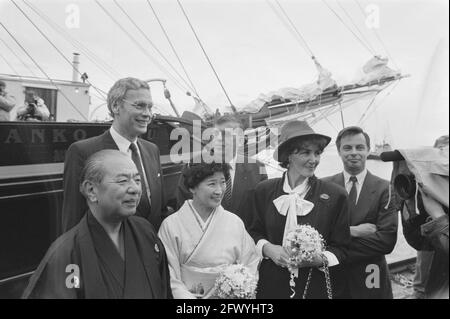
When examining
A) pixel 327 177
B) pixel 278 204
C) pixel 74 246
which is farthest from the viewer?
pixel 327 177

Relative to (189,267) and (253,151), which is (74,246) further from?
(253,151)

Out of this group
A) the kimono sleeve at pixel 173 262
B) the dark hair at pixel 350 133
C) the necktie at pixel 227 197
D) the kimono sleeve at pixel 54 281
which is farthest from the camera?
the necktie at pixel 227 197

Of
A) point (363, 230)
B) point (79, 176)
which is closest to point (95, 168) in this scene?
point (79, 176)

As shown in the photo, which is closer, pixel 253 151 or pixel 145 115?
pixel 145 115

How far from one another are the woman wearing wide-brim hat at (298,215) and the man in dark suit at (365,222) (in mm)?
122

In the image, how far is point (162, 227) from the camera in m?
1.85

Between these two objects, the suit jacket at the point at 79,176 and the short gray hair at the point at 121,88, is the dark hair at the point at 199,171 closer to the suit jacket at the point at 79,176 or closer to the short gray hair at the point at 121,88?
the suit jacket at the point at 79,176

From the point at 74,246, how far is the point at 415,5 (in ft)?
6.34

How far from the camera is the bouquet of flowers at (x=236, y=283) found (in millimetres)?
1656

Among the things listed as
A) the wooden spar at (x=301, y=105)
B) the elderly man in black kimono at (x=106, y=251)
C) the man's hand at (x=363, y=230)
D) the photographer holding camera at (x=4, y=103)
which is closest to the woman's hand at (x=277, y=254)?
the man's hand at (x=363, y=230)

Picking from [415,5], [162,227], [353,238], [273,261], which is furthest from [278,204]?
[415,5]

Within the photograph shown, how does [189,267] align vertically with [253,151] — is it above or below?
below

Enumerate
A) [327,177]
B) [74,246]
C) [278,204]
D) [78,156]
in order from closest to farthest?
[74,246]
[78,156]
[278,204]
[327,177]

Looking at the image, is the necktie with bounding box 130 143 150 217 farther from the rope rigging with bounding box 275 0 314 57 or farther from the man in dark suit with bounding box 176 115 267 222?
the rope rigging with bounding box 275 0 314 57
